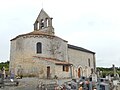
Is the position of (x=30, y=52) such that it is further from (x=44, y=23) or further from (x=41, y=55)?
(x=44, y=23)

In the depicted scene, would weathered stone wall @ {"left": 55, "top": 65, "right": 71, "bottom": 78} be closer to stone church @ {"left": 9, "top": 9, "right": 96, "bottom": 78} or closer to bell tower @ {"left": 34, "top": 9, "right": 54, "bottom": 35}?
stone church @ {"left": 9, "top": 9, "right": 96, "bottom": 78}

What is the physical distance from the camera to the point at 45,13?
45.5 metres

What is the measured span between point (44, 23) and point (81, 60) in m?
11.0

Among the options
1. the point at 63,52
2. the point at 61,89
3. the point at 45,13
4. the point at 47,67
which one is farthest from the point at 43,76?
the point at 45,13

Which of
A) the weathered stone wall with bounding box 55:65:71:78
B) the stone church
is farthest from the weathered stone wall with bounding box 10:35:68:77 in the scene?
the weathered stone wall with bounding box 55:65:71:78

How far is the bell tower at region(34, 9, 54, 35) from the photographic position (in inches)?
1761

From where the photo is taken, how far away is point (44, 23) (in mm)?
45500

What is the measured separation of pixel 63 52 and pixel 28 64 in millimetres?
7718

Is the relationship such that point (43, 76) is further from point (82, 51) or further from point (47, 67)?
point (82, 51)

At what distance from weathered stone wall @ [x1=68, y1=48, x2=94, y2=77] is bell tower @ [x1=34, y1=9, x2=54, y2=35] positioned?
5.49 m

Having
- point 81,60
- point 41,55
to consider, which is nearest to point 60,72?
point 41,55

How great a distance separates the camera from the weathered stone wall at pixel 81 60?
149 ft


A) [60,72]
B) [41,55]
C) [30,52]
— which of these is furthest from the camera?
[41,55]

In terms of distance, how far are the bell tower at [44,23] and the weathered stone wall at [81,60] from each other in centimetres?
549
